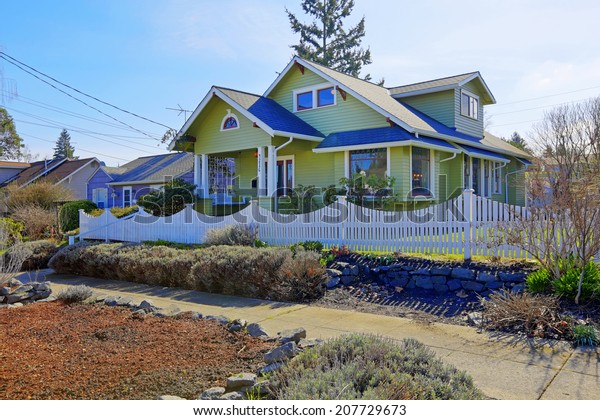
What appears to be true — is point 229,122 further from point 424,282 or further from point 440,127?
point 424,282

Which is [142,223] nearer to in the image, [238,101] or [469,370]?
[238,101]

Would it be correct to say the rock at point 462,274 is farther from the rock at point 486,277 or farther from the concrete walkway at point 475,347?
the concrete walkway at point 475,347

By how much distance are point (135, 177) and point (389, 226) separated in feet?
84.0

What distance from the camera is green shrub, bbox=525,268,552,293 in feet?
21.7

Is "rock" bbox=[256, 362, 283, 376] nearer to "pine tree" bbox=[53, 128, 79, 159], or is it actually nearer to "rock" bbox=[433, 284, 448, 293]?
"rock" bbox=[433, 284, 448, 293]

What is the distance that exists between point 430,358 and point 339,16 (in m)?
36.6

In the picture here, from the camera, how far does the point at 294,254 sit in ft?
29.3

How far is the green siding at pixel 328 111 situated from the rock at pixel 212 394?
13.7 metres

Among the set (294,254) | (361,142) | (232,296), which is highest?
(361,142)

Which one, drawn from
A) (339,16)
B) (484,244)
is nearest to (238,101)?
(484,244)

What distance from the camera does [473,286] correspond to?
736 cm

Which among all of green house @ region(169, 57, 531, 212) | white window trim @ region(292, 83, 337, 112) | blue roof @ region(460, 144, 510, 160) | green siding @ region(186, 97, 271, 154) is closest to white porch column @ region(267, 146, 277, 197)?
green house @ region(169, 57, 531, 212)

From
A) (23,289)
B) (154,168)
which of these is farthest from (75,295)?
(154,168)

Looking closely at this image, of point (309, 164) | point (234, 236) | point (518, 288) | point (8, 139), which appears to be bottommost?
point (518, 288)
